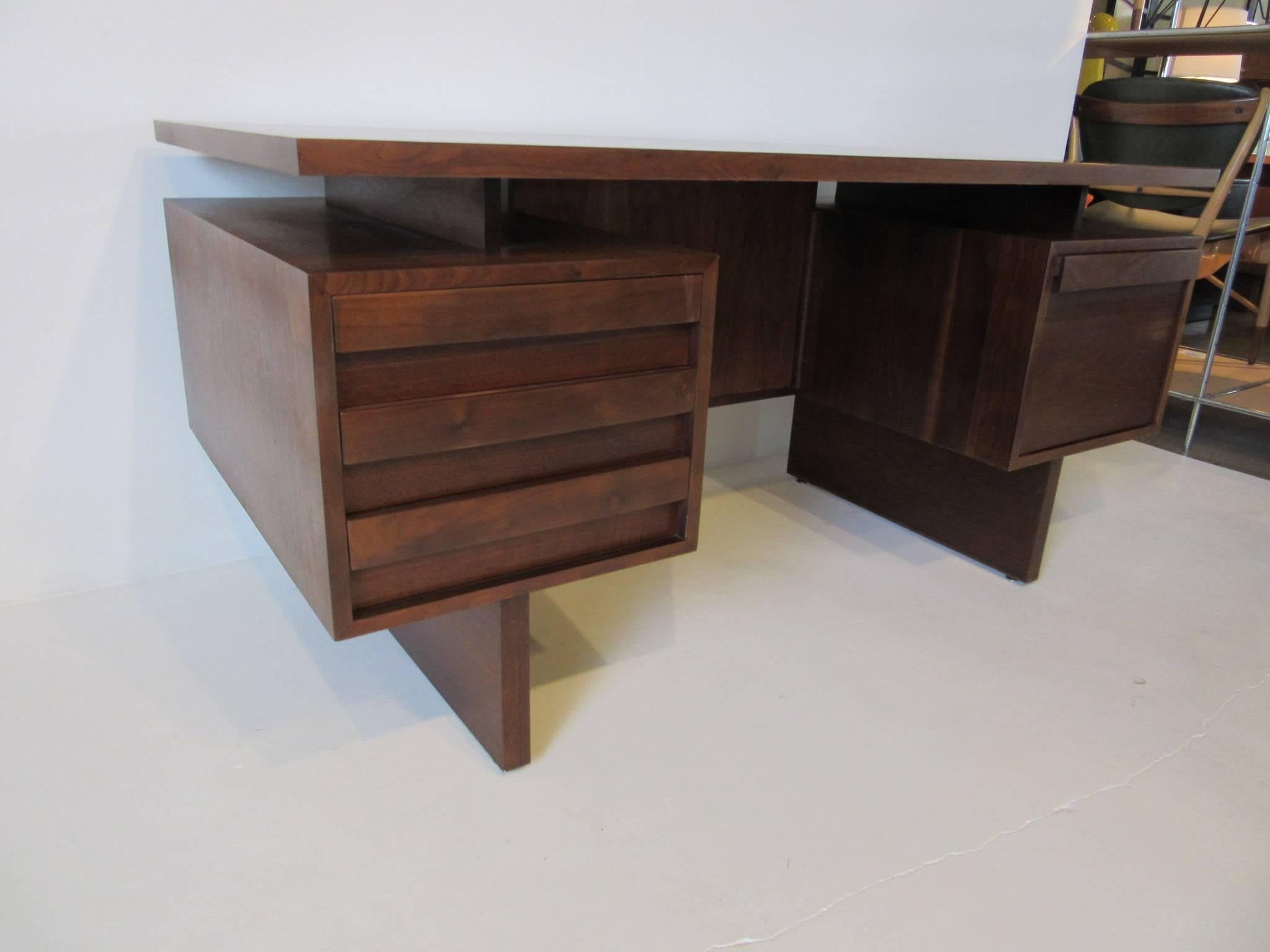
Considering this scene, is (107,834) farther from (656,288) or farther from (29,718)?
(656,288)

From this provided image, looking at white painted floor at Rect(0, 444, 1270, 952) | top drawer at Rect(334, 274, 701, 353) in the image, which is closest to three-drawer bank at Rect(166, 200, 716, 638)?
top drawer at Rect(334, 274, 701, 353)

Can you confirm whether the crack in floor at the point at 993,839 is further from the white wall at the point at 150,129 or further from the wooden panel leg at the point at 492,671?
the white wall at the point at 150,129

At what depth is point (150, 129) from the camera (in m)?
1.25

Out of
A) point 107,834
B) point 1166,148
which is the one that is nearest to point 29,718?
point 107,834

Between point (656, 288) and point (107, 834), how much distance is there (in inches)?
28.8

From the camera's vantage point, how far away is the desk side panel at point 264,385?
0.76m

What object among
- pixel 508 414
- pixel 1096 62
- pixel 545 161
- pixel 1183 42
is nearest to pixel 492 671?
pixel 508 414

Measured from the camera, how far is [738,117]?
1.77 metres

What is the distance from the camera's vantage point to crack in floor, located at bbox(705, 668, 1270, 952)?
2.70 ft

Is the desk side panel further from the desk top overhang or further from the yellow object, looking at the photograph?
the yellow object

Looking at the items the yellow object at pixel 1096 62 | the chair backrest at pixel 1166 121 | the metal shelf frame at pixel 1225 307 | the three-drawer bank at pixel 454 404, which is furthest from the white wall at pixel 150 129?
the yellow object at pixel 1096 62

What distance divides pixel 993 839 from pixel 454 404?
26.8 inches

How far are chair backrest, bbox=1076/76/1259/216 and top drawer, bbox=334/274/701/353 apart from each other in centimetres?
170

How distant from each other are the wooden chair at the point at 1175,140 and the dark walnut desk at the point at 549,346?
0.63 metres
